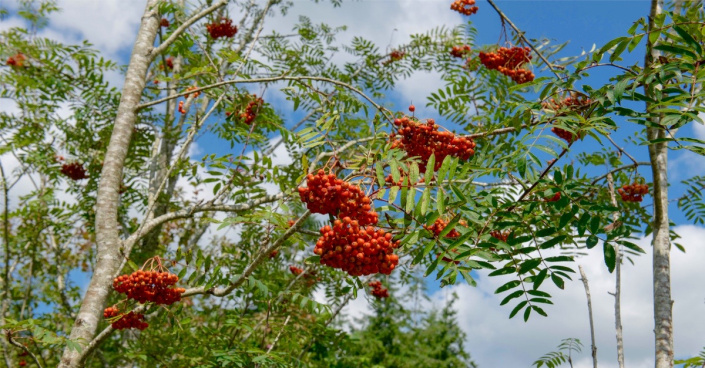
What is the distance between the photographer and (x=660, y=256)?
2791mm

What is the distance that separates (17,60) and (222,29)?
2409 mm

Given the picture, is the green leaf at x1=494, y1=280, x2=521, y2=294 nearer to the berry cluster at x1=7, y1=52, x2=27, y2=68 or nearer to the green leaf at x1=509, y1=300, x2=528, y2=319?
the green leaf at x1=509, y1=300, x2=528, y2=319

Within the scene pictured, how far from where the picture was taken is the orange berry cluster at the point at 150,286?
3404mm

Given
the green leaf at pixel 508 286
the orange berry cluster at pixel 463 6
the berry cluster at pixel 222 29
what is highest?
the orange berry cluster at pixel 463 6

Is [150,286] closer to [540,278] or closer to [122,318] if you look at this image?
[122,318]

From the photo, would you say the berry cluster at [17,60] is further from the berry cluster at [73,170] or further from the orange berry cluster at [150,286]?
the orange berry cluster at [150,286]

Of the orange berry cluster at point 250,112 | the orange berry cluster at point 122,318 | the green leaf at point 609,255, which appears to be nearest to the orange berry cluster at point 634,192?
the green leaf at point 609,255

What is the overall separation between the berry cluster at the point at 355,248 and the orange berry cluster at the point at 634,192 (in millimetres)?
3496

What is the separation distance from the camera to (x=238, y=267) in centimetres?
539

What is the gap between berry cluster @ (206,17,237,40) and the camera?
23.7ft

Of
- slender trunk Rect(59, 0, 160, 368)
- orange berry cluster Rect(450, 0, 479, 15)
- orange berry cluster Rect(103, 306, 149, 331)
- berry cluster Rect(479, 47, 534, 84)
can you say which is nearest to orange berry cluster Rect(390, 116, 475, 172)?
berry cluster Rect(479, 47, 534, 84)

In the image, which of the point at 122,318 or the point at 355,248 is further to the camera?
the point at 122,318

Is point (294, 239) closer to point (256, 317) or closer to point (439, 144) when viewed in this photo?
point (439, 144)

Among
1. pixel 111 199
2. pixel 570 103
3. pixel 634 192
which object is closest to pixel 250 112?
pixel 111 199
